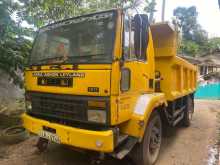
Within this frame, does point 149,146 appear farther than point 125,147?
Yes

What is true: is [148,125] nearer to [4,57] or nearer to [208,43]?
[4,57]

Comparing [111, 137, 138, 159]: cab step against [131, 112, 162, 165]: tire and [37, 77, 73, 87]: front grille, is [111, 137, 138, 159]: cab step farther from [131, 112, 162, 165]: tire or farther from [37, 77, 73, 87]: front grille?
[37, 77, 73, 87]: front grille

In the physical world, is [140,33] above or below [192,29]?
below

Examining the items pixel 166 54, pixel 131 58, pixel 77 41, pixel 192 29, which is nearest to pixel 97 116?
pixel 131 58

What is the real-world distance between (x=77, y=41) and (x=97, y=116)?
117 cm

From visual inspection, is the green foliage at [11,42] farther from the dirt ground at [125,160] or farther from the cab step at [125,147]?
Answer: the cab step at [125,147]

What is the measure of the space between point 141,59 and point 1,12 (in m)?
3.58

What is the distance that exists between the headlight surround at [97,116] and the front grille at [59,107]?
0.07 m

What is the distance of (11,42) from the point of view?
5961 mm

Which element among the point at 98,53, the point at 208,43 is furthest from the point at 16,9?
the point at 208,43

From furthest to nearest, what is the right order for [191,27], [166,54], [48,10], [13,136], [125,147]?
[191,27] < [48,10] < [13,136] < [166,54] < [125,147]

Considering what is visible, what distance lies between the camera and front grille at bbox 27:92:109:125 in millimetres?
3422

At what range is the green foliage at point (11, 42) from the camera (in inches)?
225

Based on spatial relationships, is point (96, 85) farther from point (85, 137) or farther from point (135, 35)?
point (135, 35)
